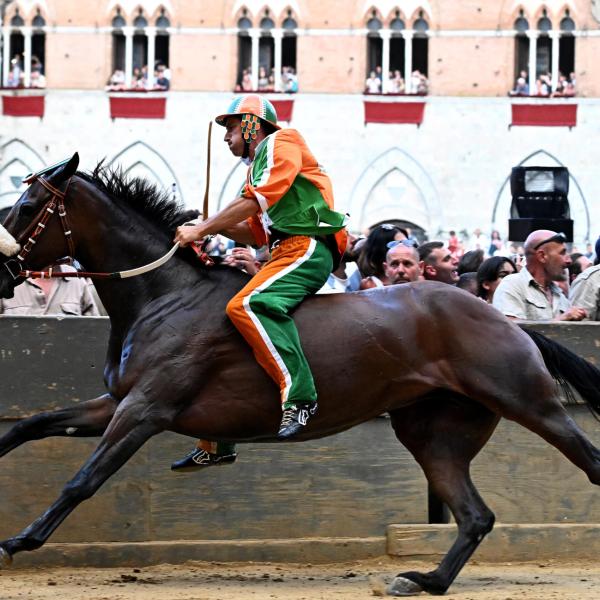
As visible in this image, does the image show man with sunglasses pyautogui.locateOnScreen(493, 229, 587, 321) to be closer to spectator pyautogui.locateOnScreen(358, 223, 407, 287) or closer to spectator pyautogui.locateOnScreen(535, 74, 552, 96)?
spectator pyautogui.locateOnScreen(358, 223, 407, 287)

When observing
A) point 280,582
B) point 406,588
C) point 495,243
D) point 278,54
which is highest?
point 278,54

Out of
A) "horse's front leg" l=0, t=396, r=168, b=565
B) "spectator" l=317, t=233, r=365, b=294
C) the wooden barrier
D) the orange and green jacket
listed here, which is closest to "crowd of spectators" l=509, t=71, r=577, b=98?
"spectator" l=317, t=233, r=365, b=294

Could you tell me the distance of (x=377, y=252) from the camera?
32.4ft

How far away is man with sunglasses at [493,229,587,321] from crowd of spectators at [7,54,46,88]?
31479 mm

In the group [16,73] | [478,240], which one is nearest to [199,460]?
[478,240]

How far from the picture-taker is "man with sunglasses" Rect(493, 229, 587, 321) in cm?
930

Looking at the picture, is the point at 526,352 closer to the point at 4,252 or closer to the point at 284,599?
the point at 284,599

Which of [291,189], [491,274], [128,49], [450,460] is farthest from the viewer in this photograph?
[128,49]

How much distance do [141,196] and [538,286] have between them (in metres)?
3.35

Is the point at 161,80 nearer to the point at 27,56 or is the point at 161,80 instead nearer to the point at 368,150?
the point at 27,56

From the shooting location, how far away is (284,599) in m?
7.17

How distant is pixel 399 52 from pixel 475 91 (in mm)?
2702

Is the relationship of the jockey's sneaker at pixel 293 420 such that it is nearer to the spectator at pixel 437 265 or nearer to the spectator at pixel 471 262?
the spectator at pixel 437 265

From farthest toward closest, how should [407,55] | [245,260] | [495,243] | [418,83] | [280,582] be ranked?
[407,55], [418,83], [495,243], [245,260], [280,582]
